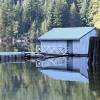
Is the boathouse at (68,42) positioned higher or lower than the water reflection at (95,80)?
higher

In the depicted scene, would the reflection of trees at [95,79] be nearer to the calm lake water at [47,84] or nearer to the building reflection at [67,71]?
the calm lake water at [47,84]

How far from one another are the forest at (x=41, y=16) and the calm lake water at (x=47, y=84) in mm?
68468

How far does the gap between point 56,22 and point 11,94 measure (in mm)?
83891

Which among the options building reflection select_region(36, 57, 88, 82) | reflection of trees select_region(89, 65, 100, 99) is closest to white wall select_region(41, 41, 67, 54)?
building reflection select_region(36, 57, 88, 82)

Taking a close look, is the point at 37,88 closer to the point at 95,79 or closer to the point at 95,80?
the point at 95,80

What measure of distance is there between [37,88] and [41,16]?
337 ft

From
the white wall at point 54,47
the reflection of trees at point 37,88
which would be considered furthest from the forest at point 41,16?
the reflection of trees at point 37,88

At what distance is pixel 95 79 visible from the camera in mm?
28359

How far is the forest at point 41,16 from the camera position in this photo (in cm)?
10869

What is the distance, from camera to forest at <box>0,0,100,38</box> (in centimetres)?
10869

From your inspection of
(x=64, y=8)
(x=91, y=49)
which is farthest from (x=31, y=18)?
(x=91, y=49)

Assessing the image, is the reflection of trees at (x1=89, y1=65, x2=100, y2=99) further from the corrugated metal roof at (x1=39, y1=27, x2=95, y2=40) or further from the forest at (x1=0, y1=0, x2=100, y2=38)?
the forest at (x1=0, y1=0, x2=100, y2=38)

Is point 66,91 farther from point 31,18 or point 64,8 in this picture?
point 31,18

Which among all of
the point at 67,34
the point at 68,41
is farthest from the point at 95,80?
the point at 67,34
